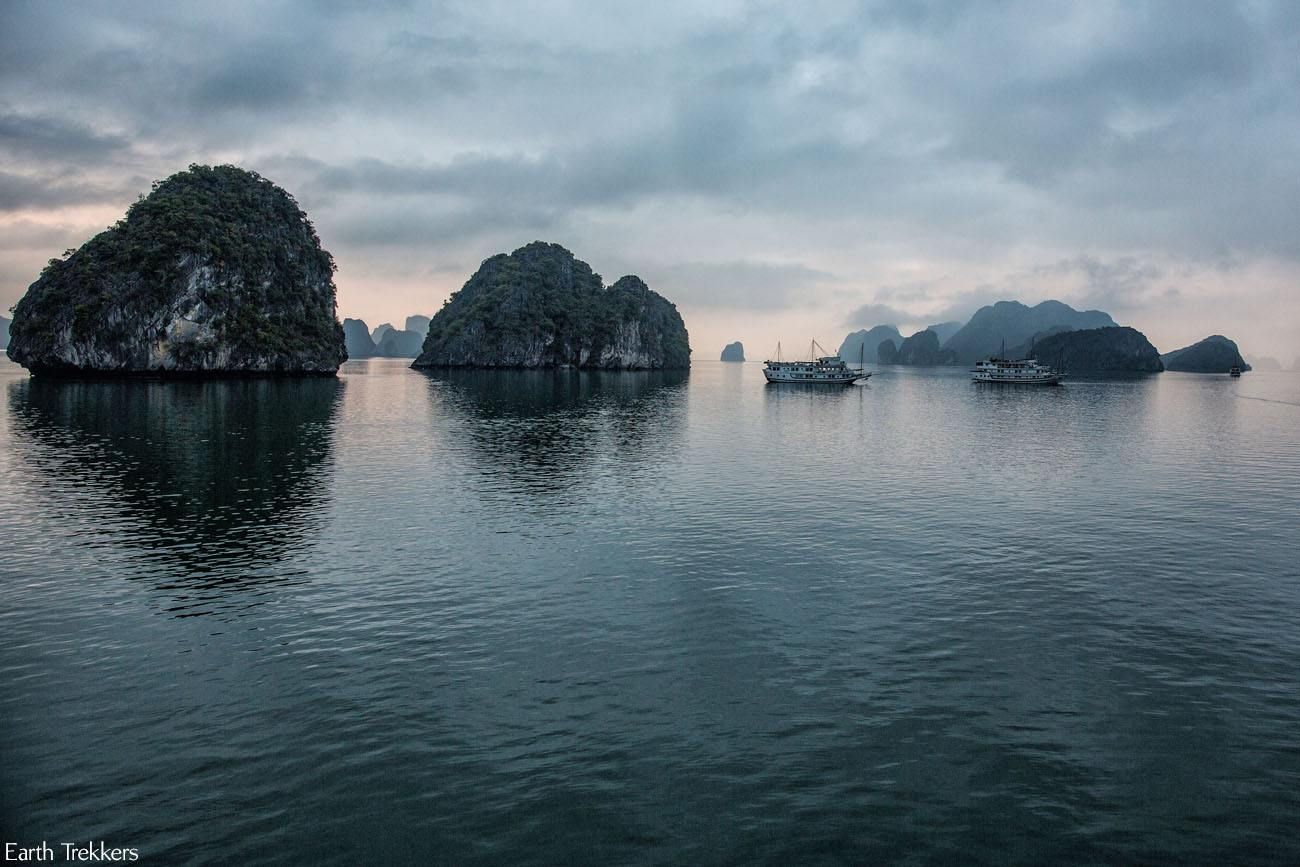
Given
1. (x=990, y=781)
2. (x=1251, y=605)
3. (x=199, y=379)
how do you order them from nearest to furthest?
(x=990, y=781) < (x=1251, y=605) < (x=199, y=379)

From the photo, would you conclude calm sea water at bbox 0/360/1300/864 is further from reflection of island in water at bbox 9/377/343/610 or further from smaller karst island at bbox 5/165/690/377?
smaller karst island at bbox 5/165/690/377

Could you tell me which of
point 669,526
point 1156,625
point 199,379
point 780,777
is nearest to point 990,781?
point 780,777

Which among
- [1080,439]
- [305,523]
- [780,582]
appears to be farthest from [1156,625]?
[1080,439]

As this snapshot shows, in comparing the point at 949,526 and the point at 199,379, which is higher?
the point at 199,379

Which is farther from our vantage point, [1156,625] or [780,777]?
[1156,625]

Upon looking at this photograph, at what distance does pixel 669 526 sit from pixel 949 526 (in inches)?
592

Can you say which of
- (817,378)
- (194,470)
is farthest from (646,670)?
(817,378)

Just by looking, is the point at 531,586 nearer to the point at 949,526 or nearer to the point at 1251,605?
the point at 949,526

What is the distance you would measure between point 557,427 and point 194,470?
40.2m

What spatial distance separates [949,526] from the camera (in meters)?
37.7

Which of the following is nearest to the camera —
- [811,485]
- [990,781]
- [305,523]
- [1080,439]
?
[990,781]

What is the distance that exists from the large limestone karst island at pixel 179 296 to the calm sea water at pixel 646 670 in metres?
115

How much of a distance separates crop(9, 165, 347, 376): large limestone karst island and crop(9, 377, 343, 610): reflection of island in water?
46784 mm

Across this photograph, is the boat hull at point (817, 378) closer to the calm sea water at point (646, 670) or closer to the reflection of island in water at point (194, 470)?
the reflection of island in water at point (194, 470)
